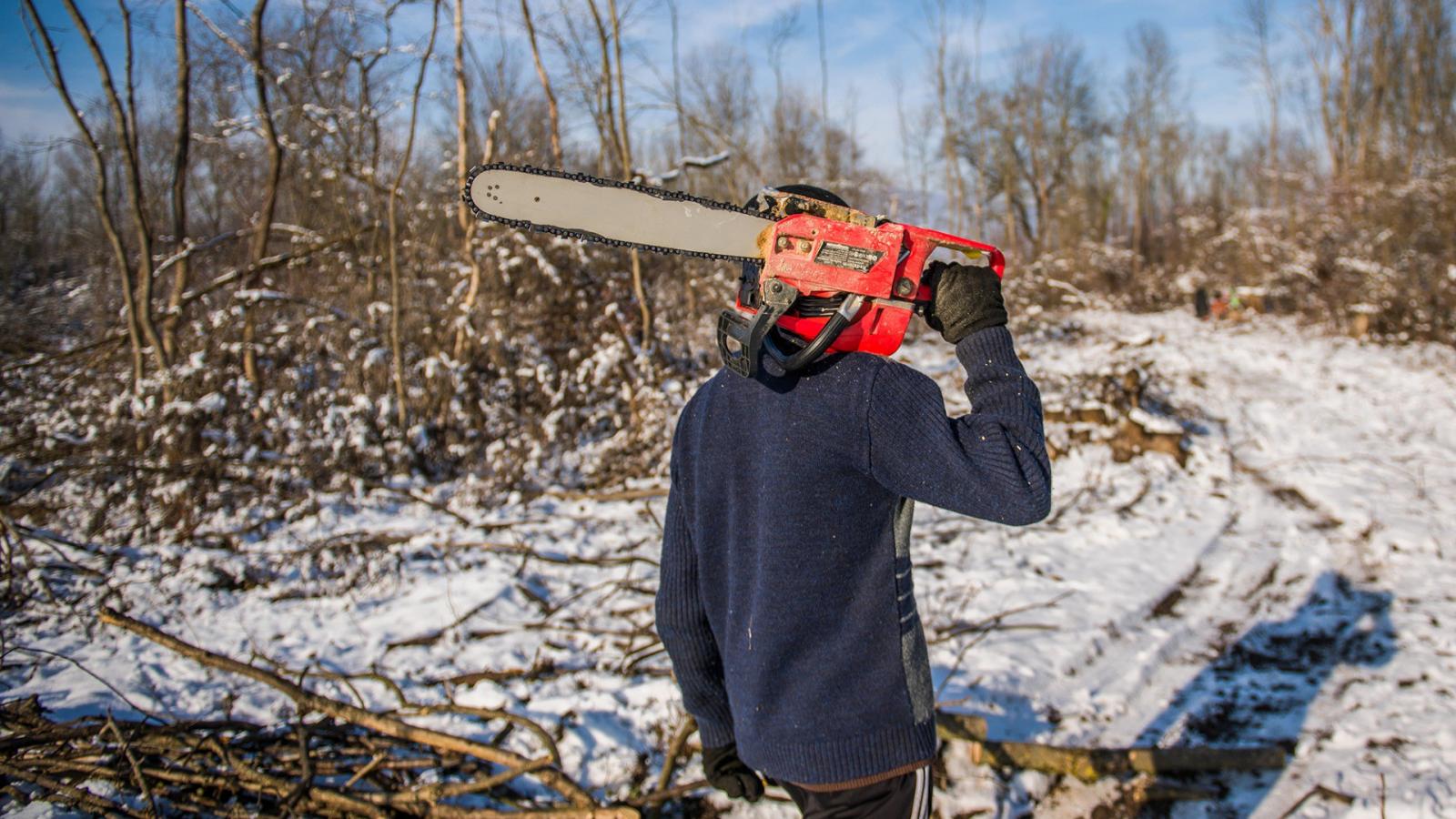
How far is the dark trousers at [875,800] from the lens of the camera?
4.34 ft

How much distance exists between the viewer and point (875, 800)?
1.33 metres

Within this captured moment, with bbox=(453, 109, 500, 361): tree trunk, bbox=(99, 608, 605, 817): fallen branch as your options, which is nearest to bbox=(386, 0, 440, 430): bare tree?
bbox=(453, 109, 500, 361): tree trunk

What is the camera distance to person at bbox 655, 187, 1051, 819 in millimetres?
1164

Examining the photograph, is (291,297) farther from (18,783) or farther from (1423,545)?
(1423,545)

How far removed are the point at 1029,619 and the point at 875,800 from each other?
9.26 feet

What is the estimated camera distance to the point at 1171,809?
2.46m

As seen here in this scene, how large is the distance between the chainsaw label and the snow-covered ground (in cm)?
195

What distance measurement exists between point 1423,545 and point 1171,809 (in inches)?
139

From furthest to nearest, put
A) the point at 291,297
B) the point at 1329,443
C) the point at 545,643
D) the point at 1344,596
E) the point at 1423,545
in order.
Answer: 1. the point at 1329,443
2. the point at 291,297
3. the point at 1423,545
4. the point at 1344,596
5. the point at 545,643

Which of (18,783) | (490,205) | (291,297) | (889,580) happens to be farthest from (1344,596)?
(291,297)

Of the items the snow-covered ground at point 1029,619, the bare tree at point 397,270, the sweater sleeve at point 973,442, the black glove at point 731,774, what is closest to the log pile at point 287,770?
the snow-covered ground at point 1029,619

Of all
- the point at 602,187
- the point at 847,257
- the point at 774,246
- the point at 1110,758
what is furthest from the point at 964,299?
the point at 1110,758

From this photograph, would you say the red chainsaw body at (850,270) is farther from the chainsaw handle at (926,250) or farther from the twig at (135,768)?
the twig at (135,768)

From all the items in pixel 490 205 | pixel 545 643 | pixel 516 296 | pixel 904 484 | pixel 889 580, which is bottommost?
pixel 545 643
